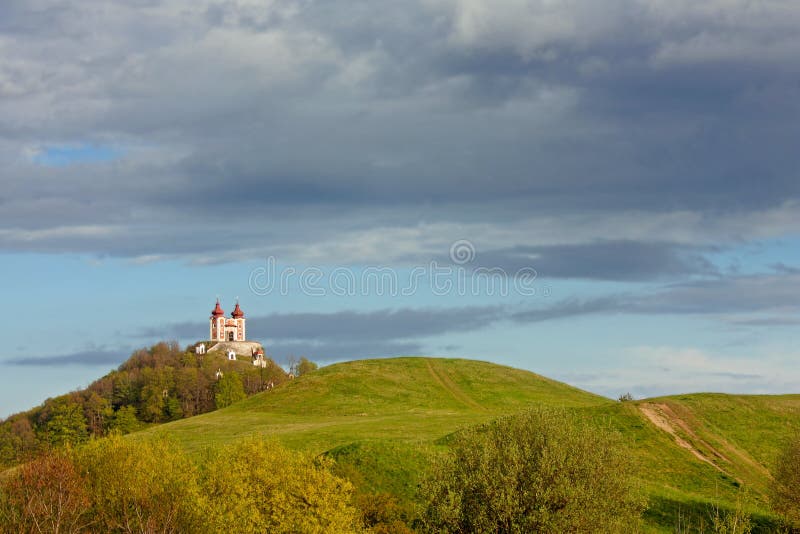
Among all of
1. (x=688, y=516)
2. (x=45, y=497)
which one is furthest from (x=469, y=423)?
(x=45, y=497)

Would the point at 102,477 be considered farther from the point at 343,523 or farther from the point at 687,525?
the point at 687,525

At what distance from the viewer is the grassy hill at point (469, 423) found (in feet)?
253

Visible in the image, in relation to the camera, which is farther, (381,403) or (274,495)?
(381,403)

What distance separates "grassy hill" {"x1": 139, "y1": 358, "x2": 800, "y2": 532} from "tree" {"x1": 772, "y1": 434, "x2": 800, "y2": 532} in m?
2.67

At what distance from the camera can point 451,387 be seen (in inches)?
5571

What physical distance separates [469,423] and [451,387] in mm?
43044

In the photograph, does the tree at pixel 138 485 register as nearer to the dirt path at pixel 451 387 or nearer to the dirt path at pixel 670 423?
the dirt path at pixel 670 423

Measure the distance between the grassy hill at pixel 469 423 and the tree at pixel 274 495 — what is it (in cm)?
1318

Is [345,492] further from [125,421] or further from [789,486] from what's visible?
[125,421]

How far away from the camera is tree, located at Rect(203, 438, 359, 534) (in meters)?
54.9

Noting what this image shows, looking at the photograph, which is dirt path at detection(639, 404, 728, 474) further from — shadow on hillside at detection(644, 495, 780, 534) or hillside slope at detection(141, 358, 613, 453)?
hillside slope at detection(141, 358, 613, 453)

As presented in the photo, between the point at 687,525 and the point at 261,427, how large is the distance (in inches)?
2262

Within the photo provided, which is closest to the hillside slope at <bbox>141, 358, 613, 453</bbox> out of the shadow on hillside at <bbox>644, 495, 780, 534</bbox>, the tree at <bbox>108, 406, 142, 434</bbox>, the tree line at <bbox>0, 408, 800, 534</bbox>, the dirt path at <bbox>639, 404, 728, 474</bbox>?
the dirt path at <bbox>639, 404, 728, 474</bbox>

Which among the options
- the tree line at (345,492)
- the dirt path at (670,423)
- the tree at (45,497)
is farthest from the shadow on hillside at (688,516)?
the tree at (45,497)
